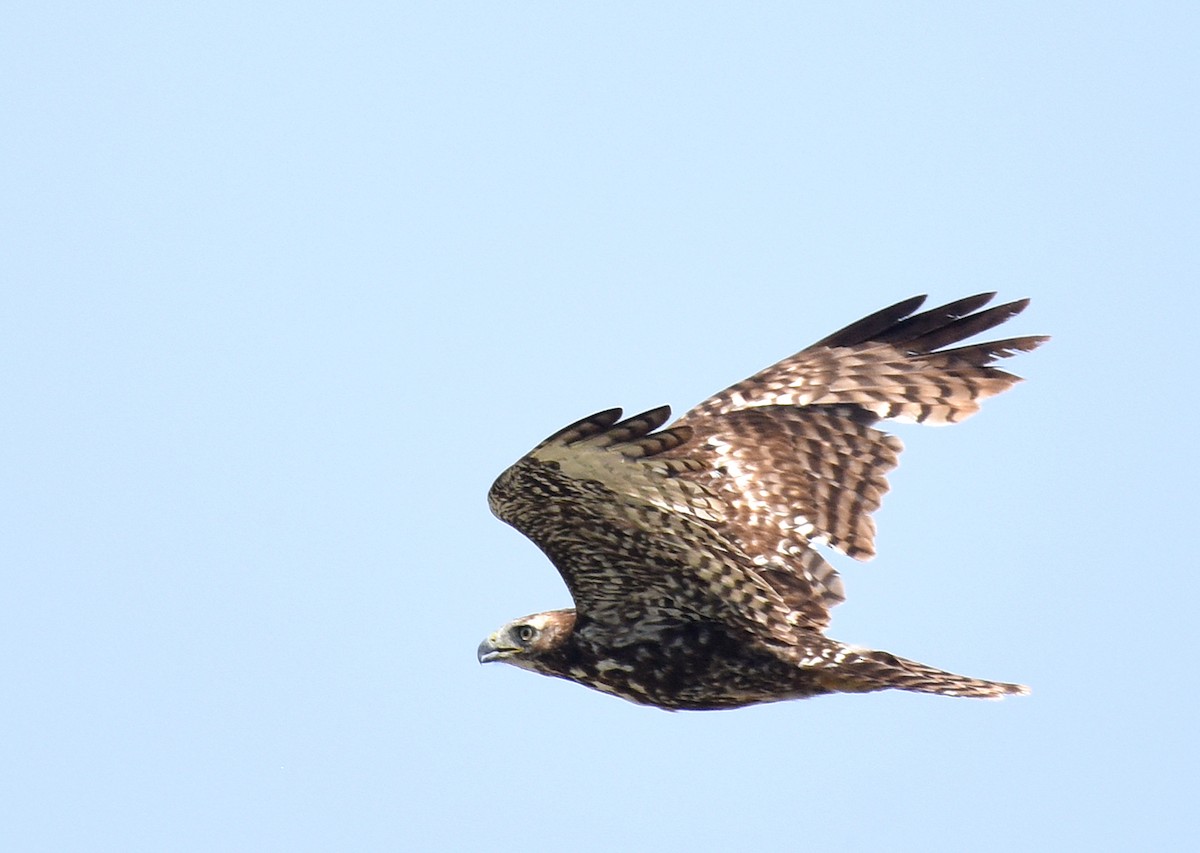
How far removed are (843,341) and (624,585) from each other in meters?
2.29

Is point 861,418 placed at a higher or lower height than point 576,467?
higher

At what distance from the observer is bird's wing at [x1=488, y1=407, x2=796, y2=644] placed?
8.15 m

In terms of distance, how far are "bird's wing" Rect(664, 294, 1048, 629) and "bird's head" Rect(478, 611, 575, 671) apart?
4.21 ft

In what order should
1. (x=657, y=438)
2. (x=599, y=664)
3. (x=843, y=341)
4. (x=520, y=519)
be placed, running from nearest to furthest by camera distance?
(x=657, y=438), (x=520, y=519), (x=599, y=664), (x=843, y=341)

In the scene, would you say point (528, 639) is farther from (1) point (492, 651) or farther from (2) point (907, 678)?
(2) point (907, 678)

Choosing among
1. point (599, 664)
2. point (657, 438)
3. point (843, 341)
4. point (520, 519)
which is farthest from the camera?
point (843, 341)

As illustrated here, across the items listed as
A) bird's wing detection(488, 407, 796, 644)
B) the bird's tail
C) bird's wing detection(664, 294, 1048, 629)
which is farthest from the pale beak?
the bird's tail

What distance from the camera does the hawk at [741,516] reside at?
855cm

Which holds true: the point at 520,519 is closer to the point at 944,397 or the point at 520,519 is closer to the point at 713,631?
the point at 713,631

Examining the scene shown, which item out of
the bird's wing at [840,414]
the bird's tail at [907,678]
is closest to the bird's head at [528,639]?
the bird's wing at [840,414]

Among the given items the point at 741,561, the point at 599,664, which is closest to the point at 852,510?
the point at 741,561

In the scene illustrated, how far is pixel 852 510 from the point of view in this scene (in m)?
9.96

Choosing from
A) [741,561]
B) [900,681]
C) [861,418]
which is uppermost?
[861,418]

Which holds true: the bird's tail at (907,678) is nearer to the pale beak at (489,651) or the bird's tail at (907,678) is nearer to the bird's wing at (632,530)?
the bird's wing at (632,530)
